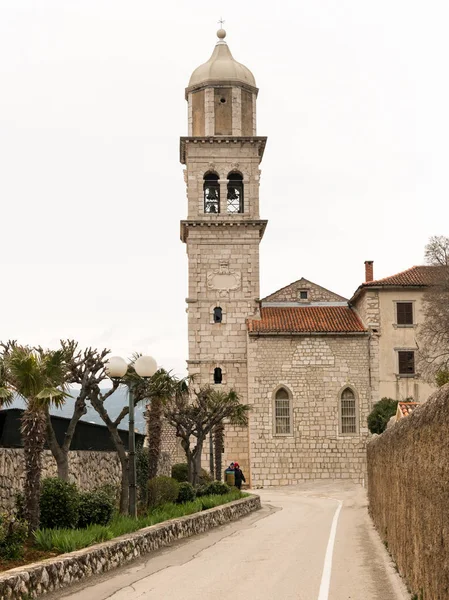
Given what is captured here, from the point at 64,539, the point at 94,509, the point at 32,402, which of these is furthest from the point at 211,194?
the point at 64,539

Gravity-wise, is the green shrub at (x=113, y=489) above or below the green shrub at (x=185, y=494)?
above

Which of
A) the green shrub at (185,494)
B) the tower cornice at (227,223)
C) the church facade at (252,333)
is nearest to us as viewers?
the green shrub at (185,494)

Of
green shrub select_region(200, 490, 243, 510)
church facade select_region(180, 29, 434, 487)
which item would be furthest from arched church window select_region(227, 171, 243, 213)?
green shrub select_region(200, 490, 243, 510)

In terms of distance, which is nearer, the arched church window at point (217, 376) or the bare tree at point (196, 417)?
the bare tree at point (196, 417)

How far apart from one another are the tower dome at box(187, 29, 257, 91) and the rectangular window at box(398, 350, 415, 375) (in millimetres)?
18121

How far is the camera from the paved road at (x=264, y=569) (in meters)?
11.6

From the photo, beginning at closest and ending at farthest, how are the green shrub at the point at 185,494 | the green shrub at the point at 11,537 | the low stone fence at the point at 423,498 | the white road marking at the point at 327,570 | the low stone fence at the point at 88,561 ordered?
the low stone fence at the point at 423,498 < the low stone fence at the point at 88,561 < the white road marking at the point at 327,570 < the green shrub at the point at 11,537 < the green shrub at the point at 185,494

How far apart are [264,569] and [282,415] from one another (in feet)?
121

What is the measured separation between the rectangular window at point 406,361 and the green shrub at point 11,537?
40.8 m

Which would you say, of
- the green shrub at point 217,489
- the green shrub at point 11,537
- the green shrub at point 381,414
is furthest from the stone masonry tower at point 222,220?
the green shrub at point 11,537

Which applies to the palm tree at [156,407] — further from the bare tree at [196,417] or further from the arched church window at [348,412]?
the arched church window at [348,412]

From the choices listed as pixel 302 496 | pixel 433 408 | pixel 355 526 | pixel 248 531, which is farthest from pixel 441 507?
pixel 302 496

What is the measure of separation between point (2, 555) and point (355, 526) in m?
13.8

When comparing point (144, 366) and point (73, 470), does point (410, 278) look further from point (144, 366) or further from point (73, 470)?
point (144, 366)
